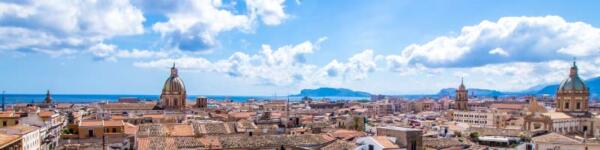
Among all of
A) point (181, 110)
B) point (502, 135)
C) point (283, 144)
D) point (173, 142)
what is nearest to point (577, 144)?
point (502, 135)

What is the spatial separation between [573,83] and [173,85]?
6885 cm

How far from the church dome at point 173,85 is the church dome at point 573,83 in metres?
66.3

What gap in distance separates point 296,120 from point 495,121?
39.4m

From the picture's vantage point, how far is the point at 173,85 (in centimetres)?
10106

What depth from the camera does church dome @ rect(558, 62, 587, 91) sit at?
88375 mm

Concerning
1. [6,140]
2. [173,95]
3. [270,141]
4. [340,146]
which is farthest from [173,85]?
[340,146]

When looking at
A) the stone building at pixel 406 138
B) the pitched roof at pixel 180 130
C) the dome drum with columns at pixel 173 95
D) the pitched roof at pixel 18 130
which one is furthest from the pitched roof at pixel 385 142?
the dome drum with columns at pixel 173 95

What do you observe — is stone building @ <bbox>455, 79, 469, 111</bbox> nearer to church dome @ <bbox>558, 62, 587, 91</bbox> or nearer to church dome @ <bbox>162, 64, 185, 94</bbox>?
A: church dome @ <bbox>558, 62, 587, 91</bbox>

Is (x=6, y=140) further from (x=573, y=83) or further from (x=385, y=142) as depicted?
(x=573, y=83)

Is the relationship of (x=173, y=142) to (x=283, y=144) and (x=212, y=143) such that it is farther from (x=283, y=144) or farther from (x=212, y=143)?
(x=283, y=144)

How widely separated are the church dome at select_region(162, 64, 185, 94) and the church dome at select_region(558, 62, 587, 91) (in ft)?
217

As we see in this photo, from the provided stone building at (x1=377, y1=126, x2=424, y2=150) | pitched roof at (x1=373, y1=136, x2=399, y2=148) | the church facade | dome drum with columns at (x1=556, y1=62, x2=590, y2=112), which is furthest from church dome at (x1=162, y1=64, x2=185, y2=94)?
pitched roof at (x1=373, y1=136, x2=399, y2=148)

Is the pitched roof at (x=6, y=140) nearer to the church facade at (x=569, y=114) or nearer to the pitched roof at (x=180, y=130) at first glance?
the pitched roof at (x=180, y=130)

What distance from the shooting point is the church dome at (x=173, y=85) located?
101 metres
